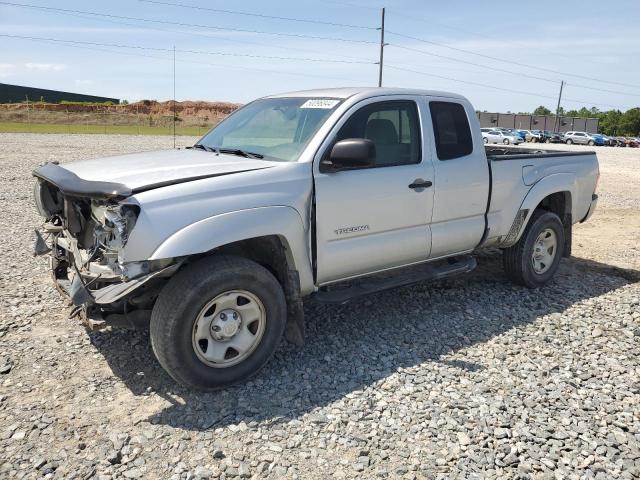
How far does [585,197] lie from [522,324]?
2.25 m

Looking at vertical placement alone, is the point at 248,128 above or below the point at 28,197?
above

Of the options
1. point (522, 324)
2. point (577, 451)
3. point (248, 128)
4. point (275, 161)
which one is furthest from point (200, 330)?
point (522, 324)

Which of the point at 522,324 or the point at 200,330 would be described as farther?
the point at 522,324

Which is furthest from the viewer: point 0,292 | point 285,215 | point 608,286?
point 608,286

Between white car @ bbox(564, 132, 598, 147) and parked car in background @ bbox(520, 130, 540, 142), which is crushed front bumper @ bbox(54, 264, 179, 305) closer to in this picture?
parked car in background @ bbox(520, 130, 540, 142)

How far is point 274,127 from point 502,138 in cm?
4902

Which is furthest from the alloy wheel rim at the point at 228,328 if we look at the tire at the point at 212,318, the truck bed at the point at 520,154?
the truck bed at the point at 520,154

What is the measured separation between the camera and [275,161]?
13.2 feet

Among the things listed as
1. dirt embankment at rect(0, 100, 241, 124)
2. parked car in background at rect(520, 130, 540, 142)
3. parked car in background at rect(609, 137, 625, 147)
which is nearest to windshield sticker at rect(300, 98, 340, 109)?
dirt embankment at rect(0, 100, 241, 124)

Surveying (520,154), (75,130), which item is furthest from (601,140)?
(520,154)

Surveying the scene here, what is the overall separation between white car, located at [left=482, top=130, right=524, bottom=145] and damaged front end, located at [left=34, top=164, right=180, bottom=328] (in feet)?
157

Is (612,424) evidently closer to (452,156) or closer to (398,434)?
(398,434)

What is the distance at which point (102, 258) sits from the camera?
3.58 meters

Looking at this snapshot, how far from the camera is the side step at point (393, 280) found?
4.21 metres
